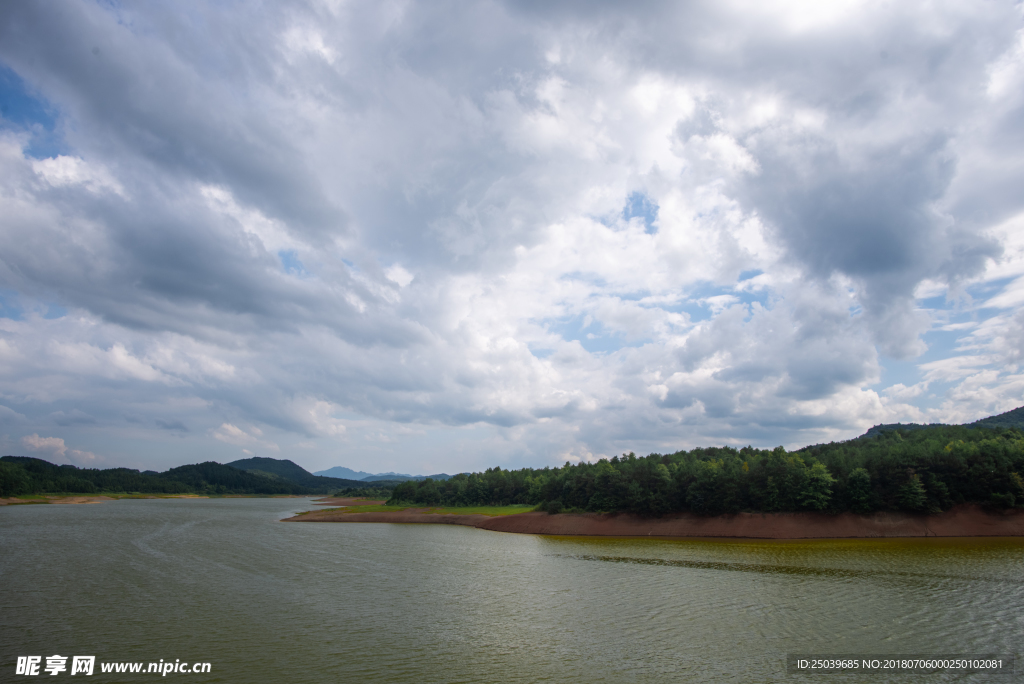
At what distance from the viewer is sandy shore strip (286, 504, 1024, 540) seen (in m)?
62.5

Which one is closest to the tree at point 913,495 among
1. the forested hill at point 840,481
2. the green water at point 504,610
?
the forested hill at point 840,481

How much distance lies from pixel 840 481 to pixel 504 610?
61.6 m

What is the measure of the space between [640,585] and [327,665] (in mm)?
24542

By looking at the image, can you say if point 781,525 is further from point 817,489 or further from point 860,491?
point 860,491

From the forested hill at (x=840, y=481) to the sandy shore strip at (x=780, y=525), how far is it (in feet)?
4.19

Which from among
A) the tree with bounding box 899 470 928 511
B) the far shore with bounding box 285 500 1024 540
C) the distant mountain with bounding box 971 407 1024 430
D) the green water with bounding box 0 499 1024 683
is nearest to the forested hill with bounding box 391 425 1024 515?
the tree with bounding box 899 470 928 511

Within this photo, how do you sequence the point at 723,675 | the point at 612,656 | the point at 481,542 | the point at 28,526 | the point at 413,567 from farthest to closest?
the point at 28,526 < the point at 481,542 < the point at 413,567 < the point at 612,656 < the point at 723,675

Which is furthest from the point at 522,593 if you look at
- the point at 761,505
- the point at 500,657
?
the point at 761,505

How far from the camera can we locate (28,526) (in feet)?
253

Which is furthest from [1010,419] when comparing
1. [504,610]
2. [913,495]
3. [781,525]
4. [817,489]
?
[504,610]

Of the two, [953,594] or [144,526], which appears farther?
[144,526]

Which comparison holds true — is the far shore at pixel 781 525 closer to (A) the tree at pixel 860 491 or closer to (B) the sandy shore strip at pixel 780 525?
(B) the sandy shore strip at pixel 780 525

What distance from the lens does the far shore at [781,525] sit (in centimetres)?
6247

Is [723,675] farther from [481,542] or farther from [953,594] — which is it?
[481,542]
